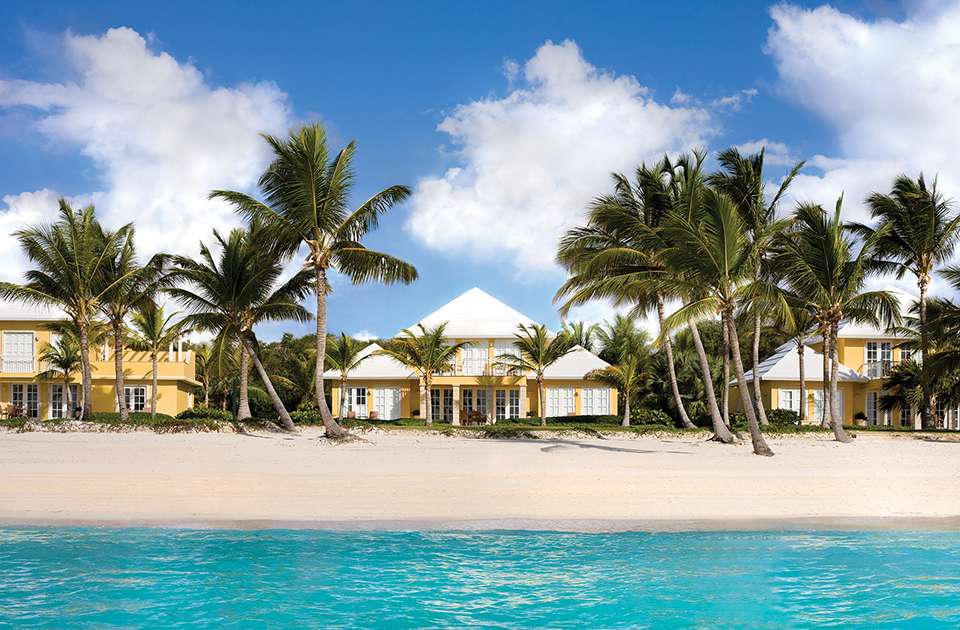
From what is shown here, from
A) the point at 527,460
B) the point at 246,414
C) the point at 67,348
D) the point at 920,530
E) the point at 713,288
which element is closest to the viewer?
the point at 920,530

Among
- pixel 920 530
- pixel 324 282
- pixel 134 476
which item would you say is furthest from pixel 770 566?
pixel 324 282

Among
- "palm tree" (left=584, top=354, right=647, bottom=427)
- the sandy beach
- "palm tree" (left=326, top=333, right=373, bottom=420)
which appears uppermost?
"palm tree" (left=326, top=333, right=373, bottom=420)

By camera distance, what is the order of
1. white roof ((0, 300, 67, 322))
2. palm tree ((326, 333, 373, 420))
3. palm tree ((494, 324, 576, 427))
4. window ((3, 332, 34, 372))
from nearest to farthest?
1. palm tree ((494, 324, 576, 427))
2. palm tree ((326, 333, 373, 420))
3. window ((3, 332, 34, 372))
4. white roof ((0, 300, 67, 322))

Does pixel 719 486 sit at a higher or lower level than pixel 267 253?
lower

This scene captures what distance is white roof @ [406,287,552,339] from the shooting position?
3278 cm

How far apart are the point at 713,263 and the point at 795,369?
57.2 feet

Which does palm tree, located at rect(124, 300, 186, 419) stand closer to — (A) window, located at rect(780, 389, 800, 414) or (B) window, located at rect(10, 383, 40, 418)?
(B) window, located at rect(10, 383, 40, 418)

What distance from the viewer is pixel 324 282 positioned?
65.0 ft

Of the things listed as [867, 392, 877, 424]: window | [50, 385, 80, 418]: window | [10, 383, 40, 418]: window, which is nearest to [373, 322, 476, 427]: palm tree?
[50, 385, 80, 418]: window

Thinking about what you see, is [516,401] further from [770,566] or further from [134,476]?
[770,566]

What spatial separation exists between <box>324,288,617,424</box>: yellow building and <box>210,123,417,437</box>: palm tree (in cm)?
1192

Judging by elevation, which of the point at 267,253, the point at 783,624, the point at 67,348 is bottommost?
the point at 783,624

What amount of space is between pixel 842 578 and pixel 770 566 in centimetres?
72

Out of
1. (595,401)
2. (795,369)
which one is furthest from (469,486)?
(795,369)
